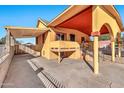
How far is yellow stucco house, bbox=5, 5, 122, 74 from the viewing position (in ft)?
26.3

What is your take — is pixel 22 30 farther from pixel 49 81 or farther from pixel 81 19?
pixel 49 81

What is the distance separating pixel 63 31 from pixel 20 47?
35.8 feet

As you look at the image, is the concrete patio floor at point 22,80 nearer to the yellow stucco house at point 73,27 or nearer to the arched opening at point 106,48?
the yellow stucco house at point 73,27

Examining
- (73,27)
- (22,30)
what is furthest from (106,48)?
(22,30)

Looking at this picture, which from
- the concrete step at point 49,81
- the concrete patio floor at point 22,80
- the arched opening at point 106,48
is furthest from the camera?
the arched opening at point 106,48

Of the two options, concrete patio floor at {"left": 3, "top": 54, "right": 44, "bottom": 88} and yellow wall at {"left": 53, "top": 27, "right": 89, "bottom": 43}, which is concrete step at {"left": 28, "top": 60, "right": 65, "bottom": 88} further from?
yellow wall at {"left": 53, "top": 27, "right": 89, "bottom": 43}

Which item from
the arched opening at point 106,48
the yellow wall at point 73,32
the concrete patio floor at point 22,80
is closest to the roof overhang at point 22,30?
the yellow wall at point 73,32

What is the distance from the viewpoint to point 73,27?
48.4 feet

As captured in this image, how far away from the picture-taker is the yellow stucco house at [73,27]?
8021 millimetres

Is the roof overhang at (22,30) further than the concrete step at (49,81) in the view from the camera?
Yes

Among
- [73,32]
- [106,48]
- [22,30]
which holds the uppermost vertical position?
[73,32]

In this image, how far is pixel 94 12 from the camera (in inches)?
284
